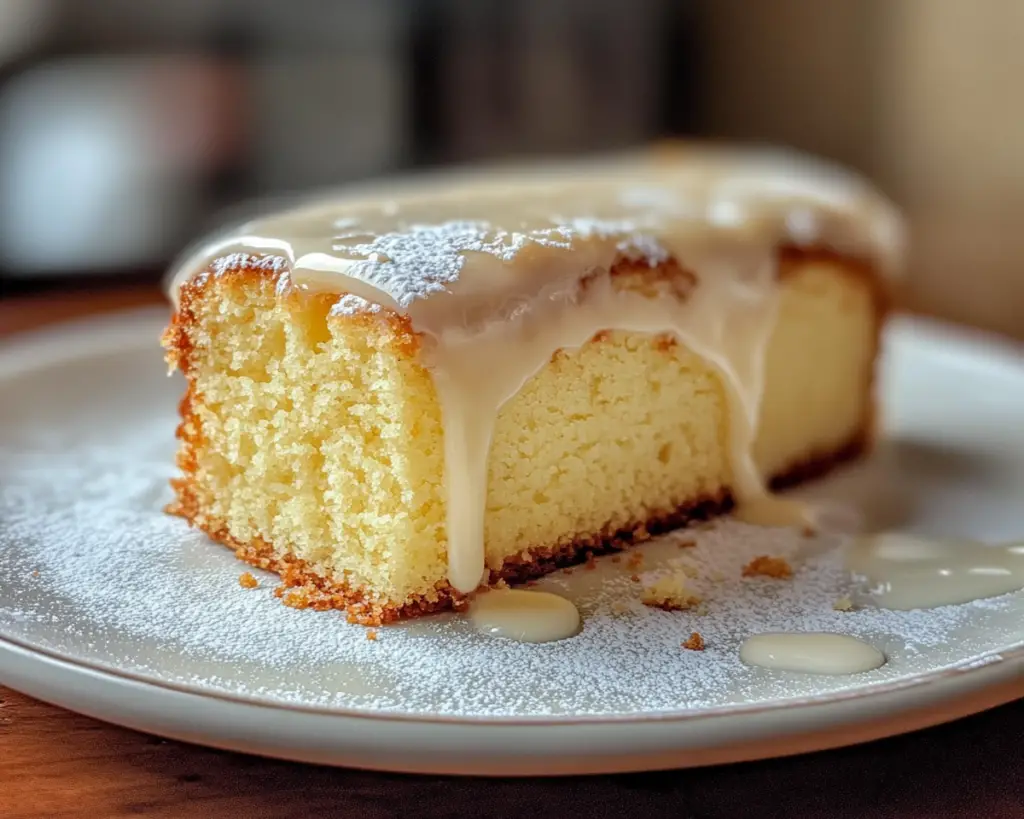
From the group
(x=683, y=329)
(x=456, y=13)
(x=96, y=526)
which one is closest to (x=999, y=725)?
(x=683, y=329)

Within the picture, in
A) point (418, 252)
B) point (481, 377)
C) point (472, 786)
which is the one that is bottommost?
point (472, 786)

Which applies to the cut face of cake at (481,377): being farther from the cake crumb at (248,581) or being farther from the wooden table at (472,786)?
the wooden table at (472,786)

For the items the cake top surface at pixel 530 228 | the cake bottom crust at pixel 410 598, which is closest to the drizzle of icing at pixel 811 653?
the cake bottom crust at pixel 410 598

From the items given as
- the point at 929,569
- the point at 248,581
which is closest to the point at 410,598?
the point at 248,581

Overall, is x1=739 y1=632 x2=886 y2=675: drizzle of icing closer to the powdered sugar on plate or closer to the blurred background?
the powdered sugar on plate

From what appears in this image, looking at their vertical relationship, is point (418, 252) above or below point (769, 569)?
above

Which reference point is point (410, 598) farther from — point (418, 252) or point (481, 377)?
point (418, 252)
